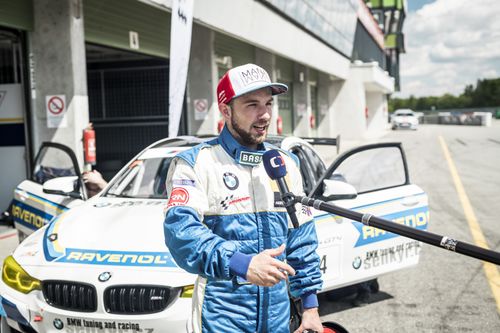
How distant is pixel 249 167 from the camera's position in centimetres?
231

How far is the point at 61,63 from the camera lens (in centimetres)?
923

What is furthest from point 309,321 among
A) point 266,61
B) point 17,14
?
point 266,61

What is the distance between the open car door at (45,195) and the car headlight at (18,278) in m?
1.27

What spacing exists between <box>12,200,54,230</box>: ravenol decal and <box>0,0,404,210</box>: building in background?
2.83m

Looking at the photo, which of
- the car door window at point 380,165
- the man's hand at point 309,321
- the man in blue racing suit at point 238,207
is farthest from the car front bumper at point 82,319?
the car door window at point 380,165

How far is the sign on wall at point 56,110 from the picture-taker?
30.6ft

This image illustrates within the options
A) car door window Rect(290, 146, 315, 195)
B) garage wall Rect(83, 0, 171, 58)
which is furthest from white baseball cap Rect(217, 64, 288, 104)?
garage wall Rect(83, 0, 171, 58)

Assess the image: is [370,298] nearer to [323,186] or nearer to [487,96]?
[323,186]

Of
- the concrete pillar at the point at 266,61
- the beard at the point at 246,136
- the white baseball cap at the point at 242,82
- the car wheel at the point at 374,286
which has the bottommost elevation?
the car wheel at the point at 374,286

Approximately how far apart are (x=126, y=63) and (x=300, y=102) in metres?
13.8

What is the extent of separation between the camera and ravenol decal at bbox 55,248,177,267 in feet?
11.7

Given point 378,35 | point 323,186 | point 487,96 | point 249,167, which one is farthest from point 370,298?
point 487,96

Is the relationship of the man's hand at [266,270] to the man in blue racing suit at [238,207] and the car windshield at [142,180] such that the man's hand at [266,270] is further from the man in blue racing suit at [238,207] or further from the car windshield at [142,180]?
the car windshield at [142,180]

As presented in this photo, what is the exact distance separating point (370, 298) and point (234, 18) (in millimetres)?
11326
